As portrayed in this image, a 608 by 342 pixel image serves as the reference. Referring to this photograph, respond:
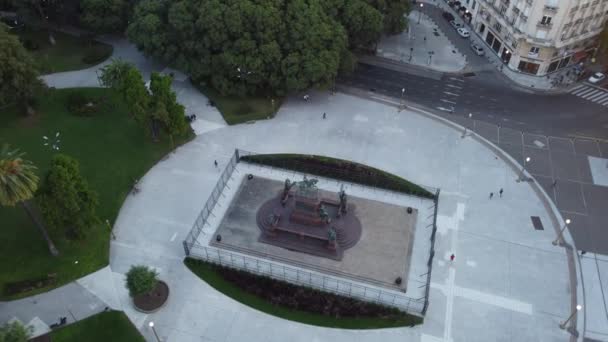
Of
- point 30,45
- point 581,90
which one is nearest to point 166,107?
point 30,45

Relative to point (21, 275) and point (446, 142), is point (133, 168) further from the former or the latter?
point (446, 142)

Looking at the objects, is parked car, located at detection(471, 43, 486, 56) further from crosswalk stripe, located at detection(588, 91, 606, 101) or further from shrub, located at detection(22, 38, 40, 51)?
shrub, located at detection(22, 38, 40, 51)

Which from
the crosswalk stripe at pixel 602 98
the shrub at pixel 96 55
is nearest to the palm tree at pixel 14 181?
the shrub at pixel 96 55

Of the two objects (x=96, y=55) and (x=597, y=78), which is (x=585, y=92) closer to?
(x=597, y=78)

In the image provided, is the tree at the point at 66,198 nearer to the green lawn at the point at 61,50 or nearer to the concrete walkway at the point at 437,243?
the concrete walkway at the point at 437,243

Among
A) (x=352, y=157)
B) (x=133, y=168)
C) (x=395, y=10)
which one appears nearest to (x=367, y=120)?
(x=352, y=157)
